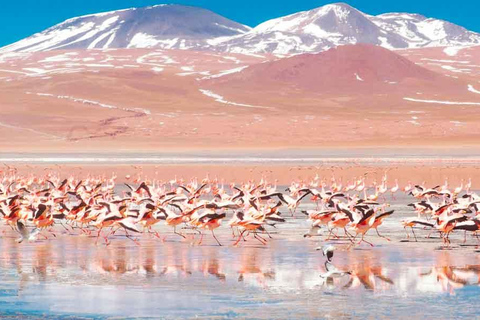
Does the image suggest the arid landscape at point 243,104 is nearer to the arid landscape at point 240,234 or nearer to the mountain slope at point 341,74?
the mountain slope at point 341,74

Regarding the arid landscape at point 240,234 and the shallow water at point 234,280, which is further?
the arid landscape at point 240,234

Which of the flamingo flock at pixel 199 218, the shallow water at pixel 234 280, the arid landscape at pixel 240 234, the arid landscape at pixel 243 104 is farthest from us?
the arid landscape at pixel 243 104

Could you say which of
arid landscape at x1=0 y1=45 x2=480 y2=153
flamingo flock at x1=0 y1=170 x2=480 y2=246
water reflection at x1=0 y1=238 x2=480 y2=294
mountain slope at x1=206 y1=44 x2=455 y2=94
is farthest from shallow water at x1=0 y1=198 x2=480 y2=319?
mountain slope at x1=206 y1=44 x2=455 y2=94

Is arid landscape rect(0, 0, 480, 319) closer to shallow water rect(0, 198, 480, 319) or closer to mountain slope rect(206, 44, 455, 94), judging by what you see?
shallow water rect(0, 198, 480, 319)

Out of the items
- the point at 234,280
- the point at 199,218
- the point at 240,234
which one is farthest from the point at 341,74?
the point at 234,280

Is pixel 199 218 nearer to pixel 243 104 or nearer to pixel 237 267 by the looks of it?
pixel 237 267

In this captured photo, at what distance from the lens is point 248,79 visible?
6255 inches

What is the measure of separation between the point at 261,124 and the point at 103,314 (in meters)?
80.7

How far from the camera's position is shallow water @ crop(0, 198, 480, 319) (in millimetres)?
11125

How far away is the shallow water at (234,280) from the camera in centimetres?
1112

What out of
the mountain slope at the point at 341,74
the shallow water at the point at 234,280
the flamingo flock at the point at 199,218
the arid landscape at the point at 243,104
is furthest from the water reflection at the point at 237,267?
the mountain slope at the point at 341,74

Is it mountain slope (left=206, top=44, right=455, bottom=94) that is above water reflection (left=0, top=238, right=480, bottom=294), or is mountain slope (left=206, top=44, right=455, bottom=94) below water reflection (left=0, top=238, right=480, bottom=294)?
above

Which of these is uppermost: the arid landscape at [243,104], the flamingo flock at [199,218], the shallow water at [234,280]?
the arid landscape at [243,104]

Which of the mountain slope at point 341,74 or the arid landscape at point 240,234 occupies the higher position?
the mountain slope at point 341,74
